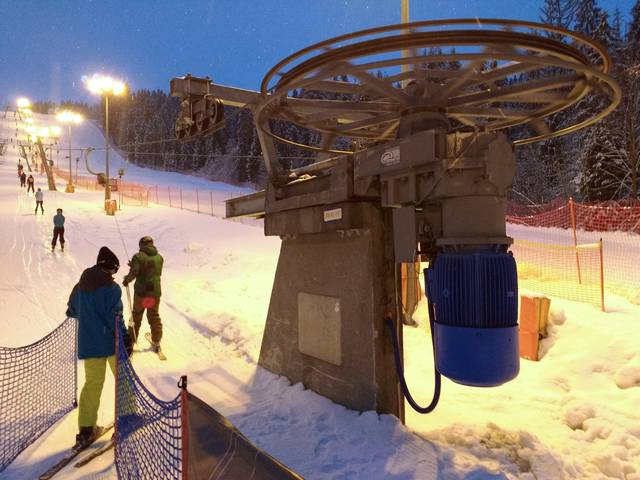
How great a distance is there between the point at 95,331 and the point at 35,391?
1.49 meters

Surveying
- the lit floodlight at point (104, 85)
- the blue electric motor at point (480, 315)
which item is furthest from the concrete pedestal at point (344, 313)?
the lit floodlight at point (104, 85)

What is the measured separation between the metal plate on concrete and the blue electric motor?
1.66m

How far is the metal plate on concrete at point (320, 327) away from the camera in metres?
5.21

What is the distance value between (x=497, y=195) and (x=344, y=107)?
5.31 feet

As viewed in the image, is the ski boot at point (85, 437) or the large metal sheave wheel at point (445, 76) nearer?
the large metal sheave wheel at point (445, 76)

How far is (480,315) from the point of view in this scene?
143 inches

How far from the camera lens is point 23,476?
3979 millimetres

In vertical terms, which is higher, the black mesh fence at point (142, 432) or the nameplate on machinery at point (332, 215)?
the nameplate on machinery at point (332, 215)

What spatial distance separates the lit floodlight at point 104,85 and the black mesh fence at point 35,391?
21.2 meters

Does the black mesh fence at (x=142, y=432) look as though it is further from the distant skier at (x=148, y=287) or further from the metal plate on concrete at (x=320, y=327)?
the distant skier at (x=148, y=287)

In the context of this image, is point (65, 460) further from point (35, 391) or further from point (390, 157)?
point (390, 157)

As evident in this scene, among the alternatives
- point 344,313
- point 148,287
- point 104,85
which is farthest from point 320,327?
point 104,85

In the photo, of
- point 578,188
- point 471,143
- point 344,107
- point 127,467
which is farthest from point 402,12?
point 578,188

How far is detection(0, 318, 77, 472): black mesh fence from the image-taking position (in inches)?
182
